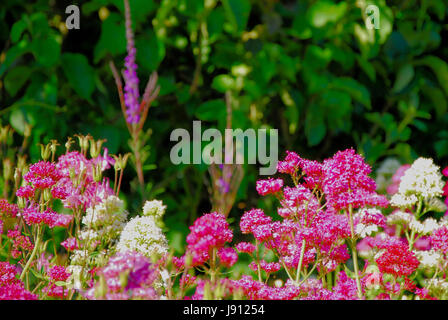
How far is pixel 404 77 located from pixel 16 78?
133 cm

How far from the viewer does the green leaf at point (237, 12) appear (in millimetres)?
1639

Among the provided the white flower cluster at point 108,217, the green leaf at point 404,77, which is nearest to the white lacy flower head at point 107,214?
the white flower cluster at point 108,217

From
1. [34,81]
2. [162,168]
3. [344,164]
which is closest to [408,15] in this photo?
[162,168]

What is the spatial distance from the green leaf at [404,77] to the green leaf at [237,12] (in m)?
0.75

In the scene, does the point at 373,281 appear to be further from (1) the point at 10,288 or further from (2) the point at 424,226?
(1) the point at 10,288

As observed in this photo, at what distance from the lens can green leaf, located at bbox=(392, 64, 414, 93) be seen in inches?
83.0

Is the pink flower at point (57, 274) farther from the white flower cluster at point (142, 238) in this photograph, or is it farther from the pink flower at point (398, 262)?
the pink flower at point (398, 262)

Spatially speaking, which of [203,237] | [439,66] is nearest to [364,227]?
[203,237]

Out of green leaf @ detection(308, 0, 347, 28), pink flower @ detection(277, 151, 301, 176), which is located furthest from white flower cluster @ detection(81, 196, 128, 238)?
green leaf @ detection(308, 0, 347, 28)

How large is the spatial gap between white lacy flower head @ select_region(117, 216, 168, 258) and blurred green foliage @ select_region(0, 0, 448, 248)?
94 centimetres

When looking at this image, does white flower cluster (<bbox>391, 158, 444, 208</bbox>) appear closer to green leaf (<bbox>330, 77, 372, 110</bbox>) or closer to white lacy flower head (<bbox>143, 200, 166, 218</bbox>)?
white lacy flower head (<bbox>143, 200, 166, 218</bbox>)

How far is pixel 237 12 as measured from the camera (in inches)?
65.1
